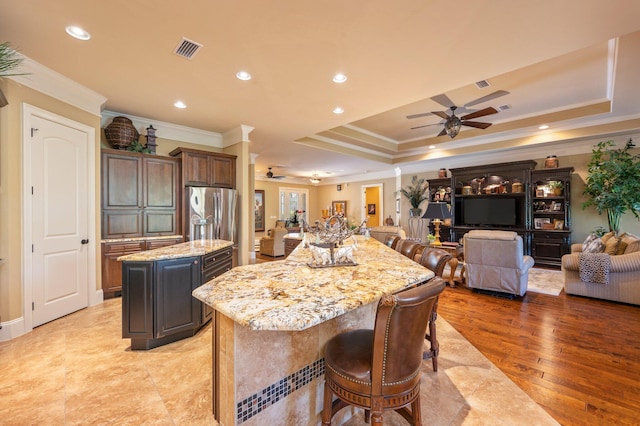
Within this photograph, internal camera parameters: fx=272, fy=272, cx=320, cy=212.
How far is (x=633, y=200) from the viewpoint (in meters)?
4.81

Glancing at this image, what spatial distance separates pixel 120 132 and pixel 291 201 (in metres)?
7.96

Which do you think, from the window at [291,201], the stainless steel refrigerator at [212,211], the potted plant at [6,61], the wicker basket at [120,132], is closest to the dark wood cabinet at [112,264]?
the stainless steel refrigerator at [212,211]

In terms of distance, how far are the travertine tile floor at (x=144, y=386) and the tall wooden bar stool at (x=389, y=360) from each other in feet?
2.06

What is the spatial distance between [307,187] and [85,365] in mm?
10440

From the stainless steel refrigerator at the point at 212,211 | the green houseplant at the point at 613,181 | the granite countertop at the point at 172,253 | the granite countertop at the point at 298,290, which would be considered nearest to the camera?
the granite countertop at the point at 298,290

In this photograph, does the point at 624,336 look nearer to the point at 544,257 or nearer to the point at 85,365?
the point at 544,257

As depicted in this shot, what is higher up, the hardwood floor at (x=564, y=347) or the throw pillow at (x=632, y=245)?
the throw pillow at (x=632, y=245)

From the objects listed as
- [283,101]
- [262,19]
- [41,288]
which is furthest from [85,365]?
[283,101]

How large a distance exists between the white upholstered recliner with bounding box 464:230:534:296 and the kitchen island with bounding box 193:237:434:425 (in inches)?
115

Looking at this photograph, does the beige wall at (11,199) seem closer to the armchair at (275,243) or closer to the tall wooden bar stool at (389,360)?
the tall wooden bar stool at (389,360)

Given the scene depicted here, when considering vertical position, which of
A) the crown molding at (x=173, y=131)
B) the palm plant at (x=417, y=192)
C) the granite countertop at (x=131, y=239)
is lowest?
the granite countertop at (x=131, y=239)

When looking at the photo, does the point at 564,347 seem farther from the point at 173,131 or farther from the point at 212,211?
the point at 173,131

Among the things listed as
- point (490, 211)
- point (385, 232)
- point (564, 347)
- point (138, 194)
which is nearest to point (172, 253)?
point (138, 194)

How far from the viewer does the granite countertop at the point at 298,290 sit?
110cm
